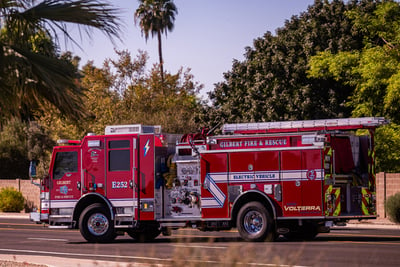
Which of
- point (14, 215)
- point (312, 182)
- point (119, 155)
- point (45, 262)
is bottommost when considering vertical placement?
point (45, 262)

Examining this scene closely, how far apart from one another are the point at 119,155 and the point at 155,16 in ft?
160

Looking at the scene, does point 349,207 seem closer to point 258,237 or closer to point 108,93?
point 258,237

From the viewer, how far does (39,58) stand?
439 inches

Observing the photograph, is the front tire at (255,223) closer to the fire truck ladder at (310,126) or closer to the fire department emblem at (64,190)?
the fire truck ladder at (310,126)

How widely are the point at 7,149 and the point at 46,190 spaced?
35147mm

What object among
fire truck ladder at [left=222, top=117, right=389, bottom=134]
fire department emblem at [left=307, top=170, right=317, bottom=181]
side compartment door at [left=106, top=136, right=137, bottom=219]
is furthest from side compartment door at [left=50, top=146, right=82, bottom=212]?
fire department emblem at [left=307, top=170, right=317, bottom=181]

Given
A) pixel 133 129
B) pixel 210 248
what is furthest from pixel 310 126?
pixel 133 129

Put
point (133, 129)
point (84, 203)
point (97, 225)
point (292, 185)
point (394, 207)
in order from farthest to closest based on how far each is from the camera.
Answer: point (394, 207) → point (84, 203) → point (133, 129) → point (97, 225) → point (292, 185)

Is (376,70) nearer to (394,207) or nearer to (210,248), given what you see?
(394,207)

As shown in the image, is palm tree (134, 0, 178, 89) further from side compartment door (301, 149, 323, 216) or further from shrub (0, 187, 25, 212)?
side compartment door (301, 149, 323, 216)

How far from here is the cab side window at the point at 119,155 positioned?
71.4ft

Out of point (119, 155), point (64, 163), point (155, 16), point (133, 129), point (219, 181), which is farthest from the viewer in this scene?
point (155, 16)

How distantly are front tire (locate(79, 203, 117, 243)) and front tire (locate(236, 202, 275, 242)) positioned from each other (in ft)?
12.3

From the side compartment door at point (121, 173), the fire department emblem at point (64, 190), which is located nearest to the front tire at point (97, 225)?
the side compartment door at point (121, 173)
